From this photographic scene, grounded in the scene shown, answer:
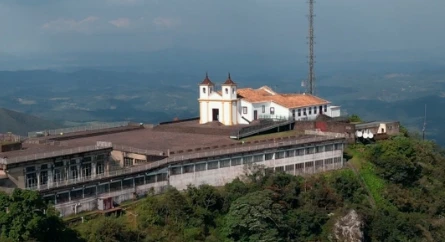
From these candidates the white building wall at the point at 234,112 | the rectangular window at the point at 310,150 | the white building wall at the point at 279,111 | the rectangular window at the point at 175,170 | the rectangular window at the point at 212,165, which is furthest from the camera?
the white building wall at the point at 279,111

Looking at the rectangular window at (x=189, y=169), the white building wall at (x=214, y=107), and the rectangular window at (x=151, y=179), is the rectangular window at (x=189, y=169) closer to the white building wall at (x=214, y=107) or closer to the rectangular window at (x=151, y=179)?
the rectangular window at (x=151, y=179)

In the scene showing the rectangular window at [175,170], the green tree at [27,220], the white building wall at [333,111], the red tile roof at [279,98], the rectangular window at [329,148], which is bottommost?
the green tree at [27,220]

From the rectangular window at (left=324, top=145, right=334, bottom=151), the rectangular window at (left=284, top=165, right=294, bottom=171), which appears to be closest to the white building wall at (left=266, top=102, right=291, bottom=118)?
the rectangular window at (left=324, top=145, right=334, bottom=151)

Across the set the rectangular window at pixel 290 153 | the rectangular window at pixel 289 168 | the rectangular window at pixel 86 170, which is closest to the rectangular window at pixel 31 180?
the rectangular window at pixel 86 170

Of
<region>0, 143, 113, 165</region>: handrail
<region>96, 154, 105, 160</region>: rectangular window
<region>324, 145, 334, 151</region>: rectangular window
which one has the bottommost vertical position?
<region>324, 145, 334, 151</region>: rectangular window

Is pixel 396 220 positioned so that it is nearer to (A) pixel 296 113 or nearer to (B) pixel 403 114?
(A) pixel 296 113

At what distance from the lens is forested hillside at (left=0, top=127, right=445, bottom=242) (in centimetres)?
3550

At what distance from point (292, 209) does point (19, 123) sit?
11060 cm

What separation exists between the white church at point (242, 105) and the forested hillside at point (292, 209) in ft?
23.4

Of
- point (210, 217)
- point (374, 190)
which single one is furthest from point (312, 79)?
point (210, 217)

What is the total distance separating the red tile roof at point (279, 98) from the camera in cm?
5933

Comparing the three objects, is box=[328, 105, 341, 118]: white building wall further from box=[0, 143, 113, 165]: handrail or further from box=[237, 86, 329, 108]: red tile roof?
box=[0, 143, 113, 165]: handrail

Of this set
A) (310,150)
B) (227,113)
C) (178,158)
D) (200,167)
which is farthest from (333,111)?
(178,158)

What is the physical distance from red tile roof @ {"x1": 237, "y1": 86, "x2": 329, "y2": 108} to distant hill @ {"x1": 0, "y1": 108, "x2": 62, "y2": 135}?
279ft
